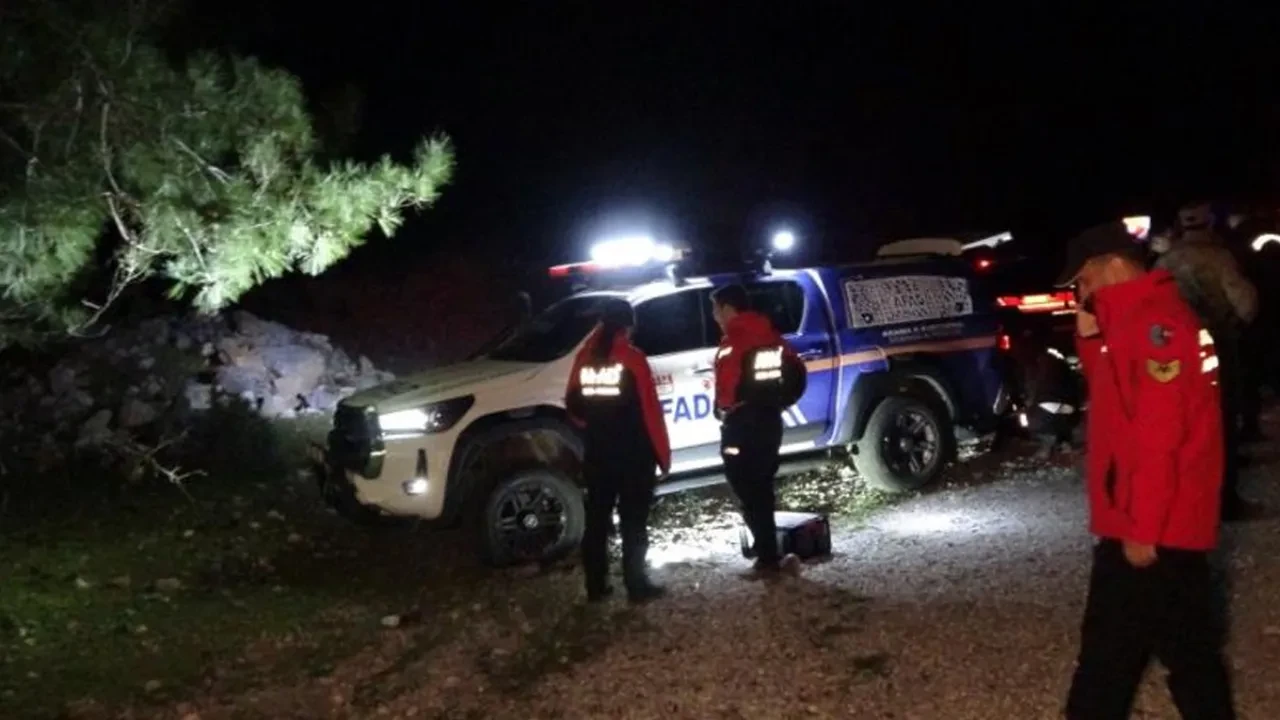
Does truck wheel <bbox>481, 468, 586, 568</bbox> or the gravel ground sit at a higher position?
truck wheel <bbox>481, 468, 586, 568</bbox>

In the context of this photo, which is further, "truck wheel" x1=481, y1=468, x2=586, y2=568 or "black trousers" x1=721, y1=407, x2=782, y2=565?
"truck wheel" x1=481, y1=468, x2=586, y2=568

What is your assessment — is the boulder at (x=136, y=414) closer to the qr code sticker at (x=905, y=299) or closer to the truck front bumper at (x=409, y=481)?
the truck front bumper at (x=409, y=481)

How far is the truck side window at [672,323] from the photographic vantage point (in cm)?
983

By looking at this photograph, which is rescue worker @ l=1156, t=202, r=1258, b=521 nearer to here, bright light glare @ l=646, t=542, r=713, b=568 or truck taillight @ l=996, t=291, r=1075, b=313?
bright light glare @ l=646, t=542, r=713, b=568

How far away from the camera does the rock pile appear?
12969mm

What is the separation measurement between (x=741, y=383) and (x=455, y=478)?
200 centimetres

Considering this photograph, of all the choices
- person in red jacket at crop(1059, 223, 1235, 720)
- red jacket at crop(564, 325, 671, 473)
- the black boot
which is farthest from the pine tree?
person in red jacket at crop(1059, 223, 1235, 720)

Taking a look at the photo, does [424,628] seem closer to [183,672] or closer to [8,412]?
[183,672]

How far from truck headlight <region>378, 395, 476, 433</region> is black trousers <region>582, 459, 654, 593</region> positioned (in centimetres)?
126

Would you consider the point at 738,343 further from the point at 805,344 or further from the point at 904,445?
the point at 904,445

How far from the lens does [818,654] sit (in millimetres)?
6688

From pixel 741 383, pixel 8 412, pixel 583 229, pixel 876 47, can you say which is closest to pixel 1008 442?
pixel 741 383

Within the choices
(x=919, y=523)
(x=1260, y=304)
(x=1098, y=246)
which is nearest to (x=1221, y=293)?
(x=1260, y=304)

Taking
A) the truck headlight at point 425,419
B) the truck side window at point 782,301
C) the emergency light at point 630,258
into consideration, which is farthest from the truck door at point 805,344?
the truck headlight at point 425,419
